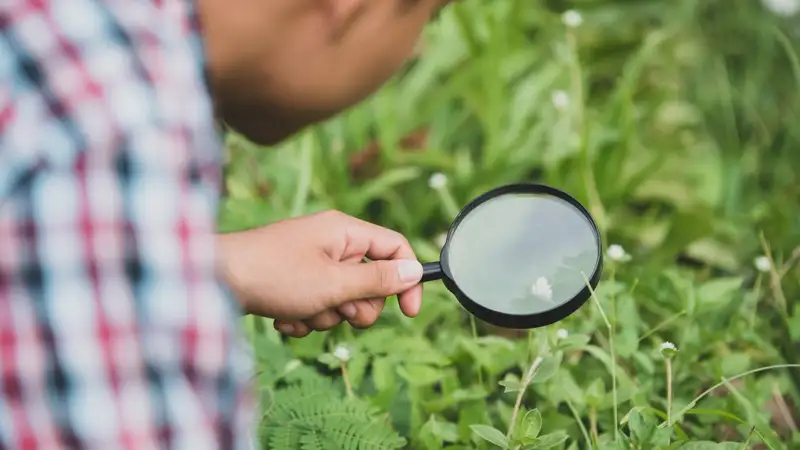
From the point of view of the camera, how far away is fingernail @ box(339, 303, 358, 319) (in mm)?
1515

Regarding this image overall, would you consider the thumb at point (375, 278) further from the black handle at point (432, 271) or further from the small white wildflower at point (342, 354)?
the small white wildflower at point (342, 354)

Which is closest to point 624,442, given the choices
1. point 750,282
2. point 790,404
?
point 790,404

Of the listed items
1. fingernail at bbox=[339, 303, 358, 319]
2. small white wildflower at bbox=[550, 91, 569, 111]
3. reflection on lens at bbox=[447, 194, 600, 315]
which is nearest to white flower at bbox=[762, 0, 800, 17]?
small white wildflower at bbox=[550, 91, 569, 111]

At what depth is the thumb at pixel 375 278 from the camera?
4.78 feet

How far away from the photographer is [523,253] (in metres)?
1.63

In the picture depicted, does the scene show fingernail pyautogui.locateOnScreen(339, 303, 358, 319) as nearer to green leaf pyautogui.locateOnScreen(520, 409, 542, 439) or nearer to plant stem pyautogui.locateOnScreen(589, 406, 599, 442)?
green leaf pyautogui.locateOnScreen(520, 409, 542, 439)

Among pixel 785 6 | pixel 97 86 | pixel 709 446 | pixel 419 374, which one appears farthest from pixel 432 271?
pixel 785 6

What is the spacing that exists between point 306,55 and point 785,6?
157 cm

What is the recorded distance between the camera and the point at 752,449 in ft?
5.89

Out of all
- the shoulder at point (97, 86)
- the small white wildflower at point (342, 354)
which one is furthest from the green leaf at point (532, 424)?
the shoulder at point (97, 86)

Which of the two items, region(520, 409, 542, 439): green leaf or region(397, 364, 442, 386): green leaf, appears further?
region(397, 364, 442, 386): green leaf

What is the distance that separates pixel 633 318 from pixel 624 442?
1.02 ft

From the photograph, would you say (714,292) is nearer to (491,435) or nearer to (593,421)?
(593,421)

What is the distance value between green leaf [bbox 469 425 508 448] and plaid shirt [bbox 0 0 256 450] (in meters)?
0.41
